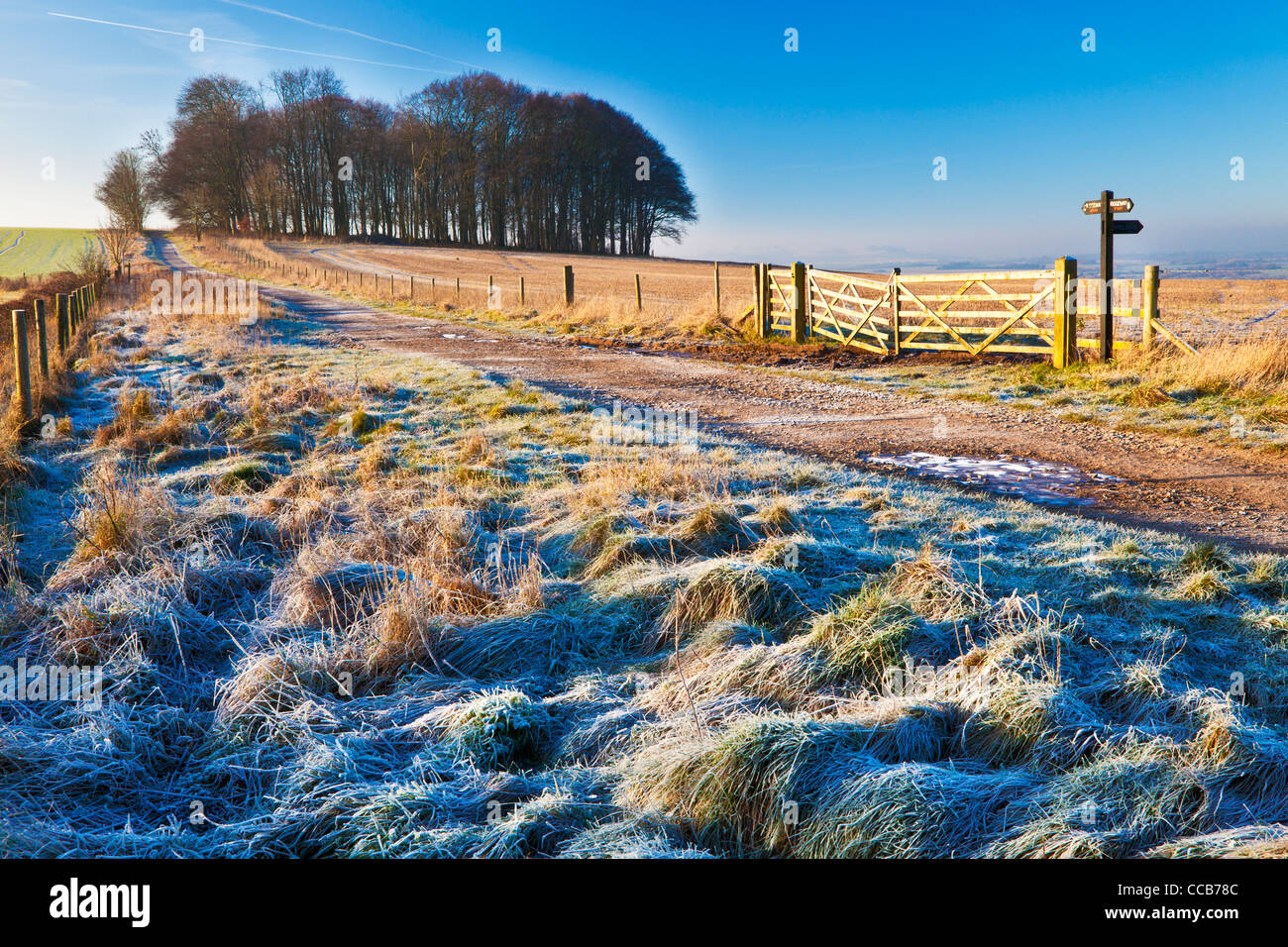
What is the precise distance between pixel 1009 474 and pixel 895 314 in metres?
8.65

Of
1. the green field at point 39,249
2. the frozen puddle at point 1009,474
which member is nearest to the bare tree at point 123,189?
the green field at point 39,249

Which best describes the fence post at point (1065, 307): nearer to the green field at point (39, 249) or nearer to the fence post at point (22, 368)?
the fence post at point (22, 368)

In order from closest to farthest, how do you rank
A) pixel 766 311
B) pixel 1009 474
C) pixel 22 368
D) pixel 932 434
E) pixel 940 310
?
pixel 1009 474, pixel 932 434, pixel 22 368, pixel 940 310, pixel 766 311

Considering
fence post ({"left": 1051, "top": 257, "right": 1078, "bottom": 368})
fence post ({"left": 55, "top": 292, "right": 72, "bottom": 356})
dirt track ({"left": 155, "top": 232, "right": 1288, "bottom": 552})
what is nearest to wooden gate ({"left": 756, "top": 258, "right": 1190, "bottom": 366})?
fence post ({"left": 1051, "top": 257, "right": 1078, "bottom": 368})

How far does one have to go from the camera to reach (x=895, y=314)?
15234 mm

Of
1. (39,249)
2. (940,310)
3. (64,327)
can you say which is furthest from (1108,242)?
(39,249)

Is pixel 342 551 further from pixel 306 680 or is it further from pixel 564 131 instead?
pixel 564 131

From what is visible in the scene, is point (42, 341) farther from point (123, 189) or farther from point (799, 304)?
point (123, 189)

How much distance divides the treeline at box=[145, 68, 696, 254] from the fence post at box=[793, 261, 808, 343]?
54601 millimetres

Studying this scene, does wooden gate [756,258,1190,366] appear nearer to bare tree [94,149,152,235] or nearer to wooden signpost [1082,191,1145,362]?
wooden signpost [1082,191,1145,362]

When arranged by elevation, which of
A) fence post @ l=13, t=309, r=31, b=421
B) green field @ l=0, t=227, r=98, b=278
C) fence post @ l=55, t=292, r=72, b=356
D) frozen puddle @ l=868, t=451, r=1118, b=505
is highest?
green field @ l=0, t=227, r=98, b=278

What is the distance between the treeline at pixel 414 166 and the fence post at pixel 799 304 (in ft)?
179

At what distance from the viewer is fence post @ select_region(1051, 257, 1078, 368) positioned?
1202 cm

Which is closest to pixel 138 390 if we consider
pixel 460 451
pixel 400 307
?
pixel 460 451
